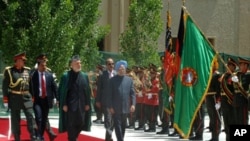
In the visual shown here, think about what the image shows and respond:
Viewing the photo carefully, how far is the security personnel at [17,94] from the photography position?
16.5m

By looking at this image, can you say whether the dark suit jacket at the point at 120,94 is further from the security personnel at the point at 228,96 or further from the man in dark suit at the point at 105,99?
the security personnel at the point at 228,96

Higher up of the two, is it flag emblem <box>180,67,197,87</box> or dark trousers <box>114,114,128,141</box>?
flag emblem <box>180,67,197,87</box>

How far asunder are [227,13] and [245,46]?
218cm

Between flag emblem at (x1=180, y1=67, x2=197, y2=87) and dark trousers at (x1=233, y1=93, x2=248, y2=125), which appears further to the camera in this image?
dark trousers at (x1=233, y1=93, x2=248, y2=125)

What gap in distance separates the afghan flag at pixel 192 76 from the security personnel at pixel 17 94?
11.2 feet

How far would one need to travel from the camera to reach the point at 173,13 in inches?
1588

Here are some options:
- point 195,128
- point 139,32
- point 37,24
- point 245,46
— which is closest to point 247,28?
point 245,46

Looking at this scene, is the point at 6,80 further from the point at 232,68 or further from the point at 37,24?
the point at 37,24

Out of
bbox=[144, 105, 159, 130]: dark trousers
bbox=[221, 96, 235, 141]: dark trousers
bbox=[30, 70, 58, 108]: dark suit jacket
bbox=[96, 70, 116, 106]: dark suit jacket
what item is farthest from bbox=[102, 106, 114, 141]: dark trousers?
bbox=[144, 105, 159, 130]: dark trousers

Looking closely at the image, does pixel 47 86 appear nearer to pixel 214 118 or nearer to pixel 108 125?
pixel 108 125

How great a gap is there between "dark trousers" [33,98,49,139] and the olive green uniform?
0.25 m

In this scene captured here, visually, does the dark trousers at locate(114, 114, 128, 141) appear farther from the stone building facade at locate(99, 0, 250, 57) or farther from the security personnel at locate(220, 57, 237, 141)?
the stone building facade at locate(99, 0, 250, 57)

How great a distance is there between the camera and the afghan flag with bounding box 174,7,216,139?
14961 mm

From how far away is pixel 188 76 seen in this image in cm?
1516
